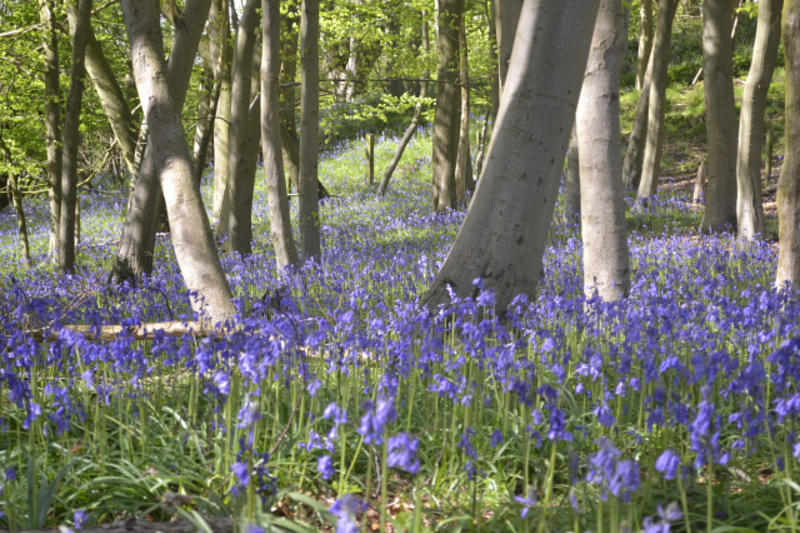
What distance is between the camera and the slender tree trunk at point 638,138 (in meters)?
15.5

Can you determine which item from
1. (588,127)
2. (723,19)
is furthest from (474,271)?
(723,19)

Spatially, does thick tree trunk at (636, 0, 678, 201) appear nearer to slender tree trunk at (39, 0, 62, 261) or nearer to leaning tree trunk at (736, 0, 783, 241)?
leaning tree trunk at (736, 0, 783, 241)

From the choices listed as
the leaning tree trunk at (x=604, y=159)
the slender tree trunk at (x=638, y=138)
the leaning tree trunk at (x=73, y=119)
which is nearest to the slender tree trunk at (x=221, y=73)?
the leaning tree trunk at (x=73, y=119)

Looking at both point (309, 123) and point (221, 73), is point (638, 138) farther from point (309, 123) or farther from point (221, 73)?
point (309, 123)

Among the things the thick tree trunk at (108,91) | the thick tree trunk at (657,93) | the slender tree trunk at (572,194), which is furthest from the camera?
the thick tree trunk at (657,93)

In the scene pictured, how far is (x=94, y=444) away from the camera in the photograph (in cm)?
322

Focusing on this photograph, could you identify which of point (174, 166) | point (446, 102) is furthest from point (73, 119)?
point (446, 102)

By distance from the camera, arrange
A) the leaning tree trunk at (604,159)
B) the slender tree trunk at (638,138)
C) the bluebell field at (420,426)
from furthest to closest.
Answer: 1. the slender tree trunk at (638,138)
2. the leaning tree trunk at (604,159)
3. the bluebell field at (420,426)

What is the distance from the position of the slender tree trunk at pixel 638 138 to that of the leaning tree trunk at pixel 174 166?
1180cm

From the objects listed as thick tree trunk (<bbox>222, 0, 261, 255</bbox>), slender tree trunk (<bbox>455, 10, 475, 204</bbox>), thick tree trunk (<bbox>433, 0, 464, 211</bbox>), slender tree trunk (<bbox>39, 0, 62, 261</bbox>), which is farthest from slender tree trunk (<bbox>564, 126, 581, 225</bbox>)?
slender tree trunk (<bbox>39, 0, 62, 261</bbox>)

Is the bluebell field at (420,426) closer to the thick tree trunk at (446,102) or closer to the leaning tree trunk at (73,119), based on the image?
the leaning tree trunk at (73,119)

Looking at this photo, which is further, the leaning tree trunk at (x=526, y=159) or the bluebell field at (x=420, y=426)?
Result: the leaning tree trunk at (x=526, y=159)

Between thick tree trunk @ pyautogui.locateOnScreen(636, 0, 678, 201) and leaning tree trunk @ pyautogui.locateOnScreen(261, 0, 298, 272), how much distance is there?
8619 millimetres

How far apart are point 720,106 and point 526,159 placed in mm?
7837
